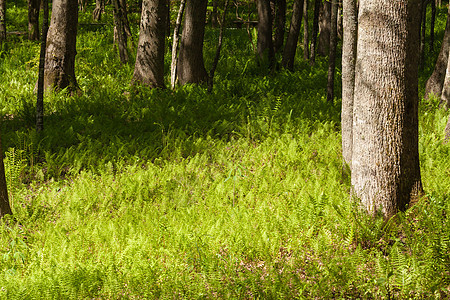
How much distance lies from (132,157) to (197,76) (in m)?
4.79

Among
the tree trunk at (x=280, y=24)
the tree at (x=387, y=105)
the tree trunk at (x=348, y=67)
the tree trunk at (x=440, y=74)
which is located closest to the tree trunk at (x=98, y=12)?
the tree trunk at (x=280, y=24)

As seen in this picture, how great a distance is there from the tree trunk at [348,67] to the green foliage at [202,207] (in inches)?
18.9

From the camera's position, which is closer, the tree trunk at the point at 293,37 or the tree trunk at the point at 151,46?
the tree trunk at the point at 151,46

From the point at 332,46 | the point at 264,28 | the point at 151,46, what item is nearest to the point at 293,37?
the point at 264,28

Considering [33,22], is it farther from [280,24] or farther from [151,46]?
[280,24]

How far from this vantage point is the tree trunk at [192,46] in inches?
424

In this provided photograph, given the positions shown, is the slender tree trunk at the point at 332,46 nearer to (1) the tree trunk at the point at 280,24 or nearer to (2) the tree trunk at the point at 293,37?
(2) the tree trunk at the point at 293,37

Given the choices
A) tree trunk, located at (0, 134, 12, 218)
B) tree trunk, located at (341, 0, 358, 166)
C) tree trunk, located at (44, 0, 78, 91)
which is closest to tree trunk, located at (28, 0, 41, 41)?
tree trunk, located at (44, 0, 78, 91)

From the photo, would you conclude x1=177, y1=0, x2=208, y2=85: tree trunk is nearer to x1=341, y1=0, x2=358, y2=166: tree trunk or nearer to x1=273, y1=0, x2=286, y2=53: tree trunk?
x1=273, y1=0, x2=286, y2=53: tree trunk

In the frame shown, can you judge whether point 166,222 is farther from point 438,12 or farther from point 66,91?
point 438,12

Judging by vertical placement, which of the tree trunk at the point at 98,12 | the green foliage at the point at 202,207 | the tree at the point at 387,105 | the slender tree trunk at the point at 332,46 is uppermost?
the tree trunk at the point at 98,12

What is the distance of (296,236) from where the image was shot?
4.18 meters

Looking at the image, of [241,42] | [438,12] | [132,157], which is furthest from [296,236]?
[438,12]

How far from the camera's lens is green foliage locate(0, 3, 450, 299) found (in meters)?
3.51
